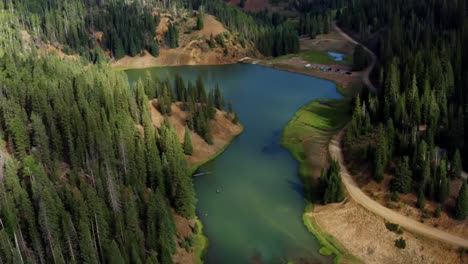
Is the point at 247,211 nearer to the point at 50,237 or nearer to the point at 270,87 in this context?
the point at 50,237

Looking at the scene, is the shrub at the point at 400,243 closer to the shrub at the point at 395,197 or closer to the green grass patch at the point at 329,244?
the green grass patch at the point at 329,244

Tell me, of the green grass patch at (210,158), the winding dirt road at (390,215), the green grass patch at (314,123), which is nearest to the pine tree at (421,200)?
the winding dirt road at (390,215)

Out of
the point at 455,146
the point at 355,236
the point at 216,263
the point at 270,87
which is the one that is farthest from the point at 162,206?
the point at 270,87

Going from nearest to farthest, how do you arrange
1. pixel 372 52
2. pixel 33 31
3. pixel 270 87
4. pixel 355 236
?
pixel 355 236 → pixel 270 87 → pixel 372 52 → pixel 33 31

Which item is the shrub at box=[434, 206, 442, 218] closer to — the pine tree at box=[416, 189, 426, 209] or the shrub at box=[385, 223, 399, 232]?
the pine tree at box=[416, 189, 426, 209]

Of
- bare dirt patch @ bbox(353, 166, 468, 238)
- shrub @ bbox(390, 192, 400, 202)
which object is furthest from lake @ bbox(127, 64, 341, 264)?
shrub @ bbox(390, 192, 400, 202)

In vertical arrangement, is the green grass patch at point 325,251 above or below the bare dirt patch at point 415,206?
below
